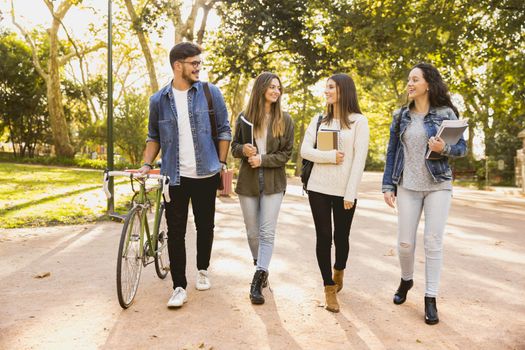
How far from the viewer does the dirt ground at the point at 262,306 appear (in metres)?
3.46

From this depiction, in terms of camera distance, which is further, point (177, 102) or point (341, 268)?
point (341, 268)

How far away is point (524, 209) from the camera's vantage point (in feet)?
42.1

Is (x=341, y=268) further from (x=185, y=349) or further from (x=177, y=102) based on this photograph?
(x=177, y=102)

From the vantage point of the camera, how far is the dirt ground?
3.46 meters

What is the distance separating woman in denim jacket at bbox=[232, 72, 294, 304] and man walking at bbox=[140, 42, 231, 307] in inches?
9.3

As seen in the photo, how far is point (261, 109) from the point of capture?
4.44 m

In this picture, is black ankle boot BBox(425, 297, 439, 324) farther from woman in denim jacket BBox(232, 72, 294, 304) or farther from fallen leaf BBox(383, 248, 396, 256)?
fallen leaf BBox(383, 248, 396, 256)

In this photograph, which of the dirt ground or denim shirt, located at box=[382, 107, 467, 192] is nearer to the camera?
the dirt ground

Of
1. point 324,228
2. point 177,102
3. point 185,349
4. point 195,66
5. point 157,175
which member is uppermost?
point 195,66

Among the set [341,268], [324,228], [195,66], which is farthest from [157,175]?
[341,268]

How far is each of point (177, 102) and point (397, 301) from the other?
8.08 ft

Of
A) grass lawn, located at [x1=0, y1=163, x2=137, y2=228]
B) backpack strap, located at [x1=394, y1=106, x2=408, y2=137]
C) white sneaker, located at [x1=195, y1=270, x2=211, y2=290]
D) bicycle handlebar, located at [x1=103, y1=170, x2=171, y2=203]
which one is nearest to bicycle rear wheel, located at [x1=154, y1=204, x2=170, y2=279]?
white sneaker, located at [x1=195, y1=270, x2=211, y2=290]

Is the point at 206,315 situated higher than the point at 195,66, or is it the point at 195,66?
the point at 195,66

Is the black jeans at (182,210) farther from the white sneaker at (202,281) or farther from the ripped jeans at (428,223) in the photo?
the ripped jeans at (428,223)
